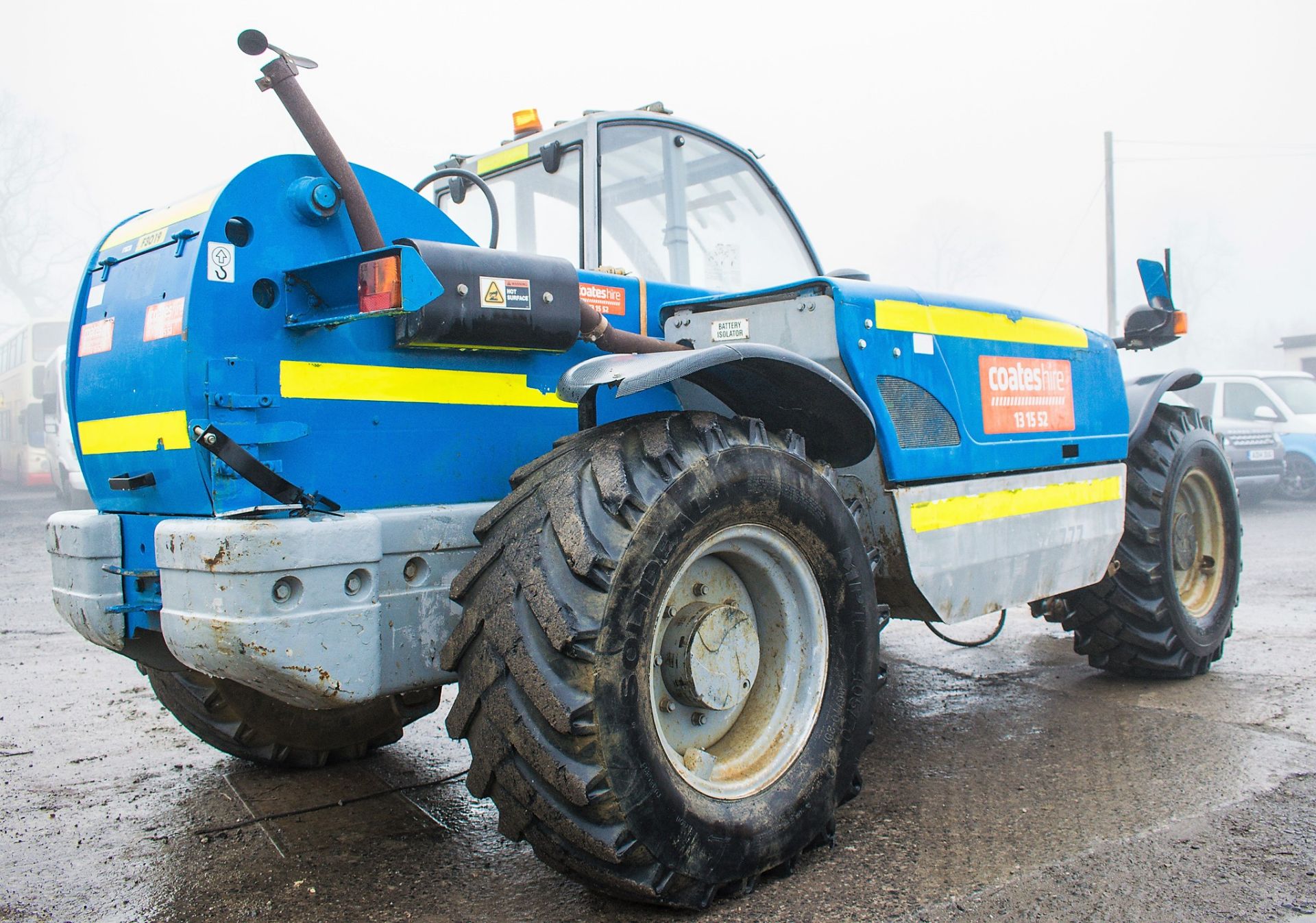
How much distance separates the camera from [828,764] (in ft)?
9.11

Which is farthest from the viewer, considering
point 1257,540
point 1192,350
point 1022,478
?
point 1192,350

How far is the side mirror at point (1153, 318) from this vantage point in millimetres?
4914

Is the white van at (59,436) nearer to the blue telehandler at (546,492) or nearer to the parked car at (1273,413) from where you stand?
the blue telehandler at (546,492)

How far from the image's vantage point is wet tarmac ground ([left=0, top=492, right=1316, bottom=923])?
2578 mm

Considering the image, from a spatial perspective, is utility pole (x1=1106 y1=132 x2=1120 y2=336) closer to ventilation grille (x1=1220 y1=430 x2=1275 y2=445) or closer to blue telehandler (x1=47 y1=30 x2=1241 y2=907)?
ventilation grille (x1=1220 y1=430 x2=1275 y2=445)

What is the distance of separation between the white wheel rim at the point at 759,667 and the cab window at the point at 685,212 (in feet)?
4.36

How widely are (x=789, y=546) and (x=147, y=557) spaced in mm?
1755

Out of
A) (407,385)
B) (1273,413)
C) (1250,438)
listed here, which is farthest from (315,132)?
(1273,413)

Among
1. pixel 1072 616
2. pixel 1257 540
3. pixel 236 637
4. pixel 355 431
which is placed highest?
pixel 355 431

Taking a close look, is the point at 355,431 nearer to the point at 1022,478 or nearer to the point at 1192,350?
the point at 1022,478

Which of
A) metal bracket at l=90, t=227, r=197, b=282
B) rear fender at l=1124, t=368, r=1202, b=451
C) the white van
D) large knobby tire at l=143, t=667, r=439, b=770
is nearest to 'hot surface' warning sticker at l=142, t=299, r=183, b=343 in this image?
metal bracket at l=90, t=227, r=197, b=282

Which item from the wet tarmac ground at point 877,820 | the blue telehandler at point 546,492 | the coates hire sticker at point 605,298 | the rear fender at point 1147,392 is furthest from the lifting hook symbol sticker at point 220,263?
the rear fender at point 1147,392

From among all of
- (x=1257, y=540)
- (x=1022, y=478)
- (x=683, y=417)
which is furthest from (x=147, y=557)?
(x=1257, y=540)

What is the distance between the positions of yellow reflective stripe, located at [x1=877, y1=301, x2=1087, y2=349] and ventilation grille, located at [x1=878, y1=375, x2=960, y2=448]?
0.20 m
